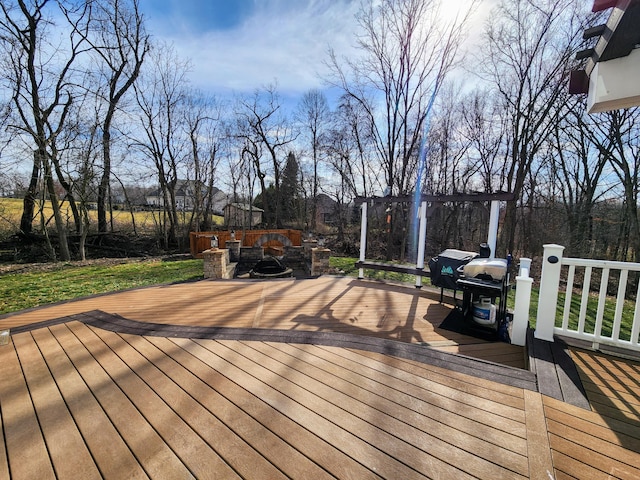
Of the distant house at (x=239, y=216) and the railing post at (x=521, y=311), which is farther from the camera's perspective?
the distant house at (x=239, y=216)

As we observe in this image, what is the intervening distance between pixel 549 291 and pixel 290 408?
2315mm

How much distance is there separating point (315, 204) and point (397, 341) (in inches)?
597

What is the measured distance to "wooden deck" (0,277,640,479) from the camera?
1.21m

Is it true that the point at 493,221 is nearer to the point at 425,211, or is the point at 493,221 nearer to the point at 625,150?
the point at 425,211

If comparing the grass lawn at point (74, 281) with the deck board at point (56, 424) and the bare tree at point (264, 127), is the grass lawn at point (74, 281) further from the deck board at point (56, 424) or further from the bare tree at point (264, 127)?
the bare tree at point (264, 127)

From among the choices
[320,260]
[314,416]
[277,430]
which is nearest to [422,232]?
[320,260]

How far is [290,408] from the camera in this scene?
156cm

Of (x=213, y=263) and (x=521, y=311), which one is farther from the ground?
(x=521, y=311)

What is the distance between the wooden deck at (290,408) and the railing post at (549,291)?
27cm

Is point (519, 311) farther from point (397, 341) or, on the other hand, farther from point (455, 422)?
point (455, 422)

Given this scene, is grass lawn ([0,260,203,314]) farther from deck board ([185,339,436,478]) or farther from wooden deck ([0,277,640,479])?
deck board ([185,339,436,478])

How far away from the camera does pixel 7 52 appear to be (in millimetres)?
8562

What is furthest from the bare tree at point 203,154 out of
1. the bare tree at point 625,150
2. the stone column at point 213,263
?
the bare tree at point 625,150

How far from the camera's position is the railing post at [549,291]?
2.27m
